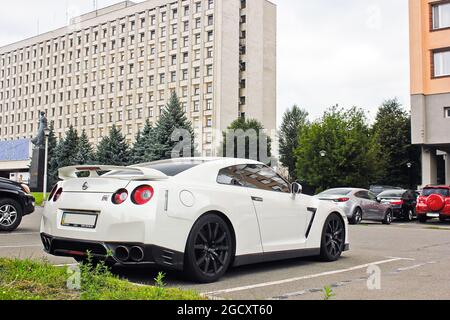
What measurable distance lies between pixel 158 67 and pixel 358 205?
6619 cm

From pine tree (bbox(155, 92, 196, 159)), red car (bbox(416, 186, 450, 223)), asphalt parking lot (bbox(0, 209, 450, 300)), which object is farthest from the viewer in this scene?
pine tree (bbox(155, 92, 196, 159))

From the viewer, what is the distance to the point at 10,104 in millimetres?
110000

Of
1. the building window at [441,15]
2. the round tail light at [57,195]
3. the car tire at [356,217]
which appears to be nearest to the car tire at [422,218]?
the car tire at [356,217]

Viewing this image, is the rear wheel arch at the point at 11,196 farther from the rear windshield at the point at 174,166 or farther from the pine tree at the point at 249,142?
the pine tree at the point at 249,142

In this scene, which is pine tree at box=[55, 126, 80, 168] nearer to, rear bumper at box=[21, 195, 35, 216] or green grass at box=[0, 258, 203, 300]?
rear bumper at box=[21, 195, 35, 216]

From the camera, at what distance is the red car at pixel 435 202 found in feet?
69.6

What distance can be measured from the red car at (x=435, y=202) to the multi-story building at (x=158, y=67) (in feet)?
171

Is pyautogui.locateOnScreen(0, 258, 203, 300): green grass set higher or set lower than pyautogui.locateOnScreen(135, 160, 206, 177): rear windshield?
lower

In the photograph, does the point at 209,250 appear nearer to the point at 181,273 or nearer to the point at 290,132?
the point at 181,273

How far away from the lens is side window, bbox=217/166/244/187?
6.50 m

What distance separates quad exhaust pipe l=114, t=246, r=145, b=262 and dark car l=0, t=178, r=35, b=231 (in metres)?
7.40

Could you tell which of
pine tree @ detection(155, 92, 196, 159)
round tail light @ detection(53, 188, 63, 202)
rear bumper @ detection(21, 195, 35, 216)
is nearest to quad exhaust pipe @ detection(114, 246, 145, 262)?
round tail light @ detection(53, 188, 63, 202)

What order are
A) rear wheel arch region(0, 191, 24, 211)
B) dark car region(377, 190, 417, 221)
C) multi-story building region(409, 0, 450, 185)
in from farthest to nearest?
multi-story building region(409, 0, 450, 185)
dark car region(377, 190, 417, 221)
rear wheel arch region(0, 191, 24, 211)

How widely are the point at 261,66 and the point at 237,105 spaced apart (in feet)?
28.4
